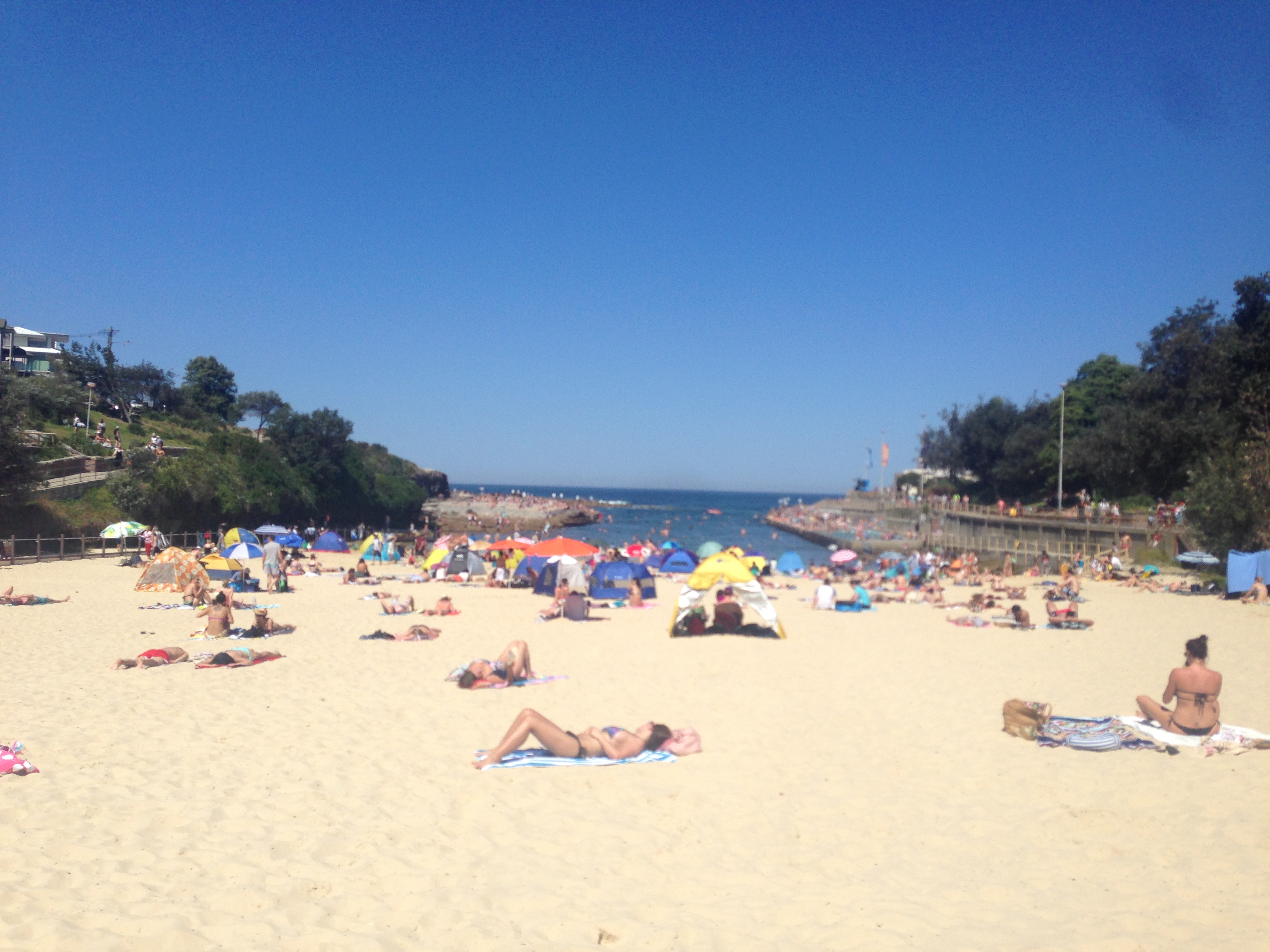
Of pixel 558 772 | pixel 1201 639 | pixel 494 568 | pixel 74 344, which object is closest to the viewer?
pixel 558 772

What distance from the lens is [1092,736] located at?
7473 millimetres

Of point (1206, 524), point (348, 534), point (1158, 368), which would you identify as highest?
point (1158, 368)

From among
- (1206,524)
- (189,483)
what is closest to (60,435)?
(189,483)

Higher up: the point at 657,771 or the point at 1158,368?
the point at 1158,368

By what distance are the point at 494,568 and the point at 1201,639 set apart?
18488mm

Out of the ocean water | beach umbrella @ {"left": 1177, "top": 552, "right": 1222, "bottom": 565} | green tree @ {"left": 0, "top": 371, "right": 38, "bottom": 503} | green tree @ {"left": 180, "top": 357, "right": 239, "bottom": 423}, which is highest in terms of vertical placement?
green tree @ {"left": 180, "top": 357, "right": 239, "bottom": 423}

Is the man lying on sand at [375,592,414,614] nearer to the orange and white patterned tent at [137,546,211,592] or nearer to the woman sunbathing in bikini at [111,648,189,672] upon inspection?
→ the orange and white patterned tent at [137,546,211,592]

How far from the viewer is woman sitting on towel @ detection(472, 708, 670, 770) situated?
273 inches

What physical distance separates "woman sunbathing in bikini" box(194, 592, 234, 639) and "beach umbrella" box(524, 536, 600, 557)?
1012 cm

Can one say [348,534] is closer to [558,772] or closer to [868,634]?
[868,634]

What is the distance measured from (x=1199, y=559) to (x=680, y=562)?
1501cm

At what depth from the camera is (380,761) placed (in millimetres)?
6953

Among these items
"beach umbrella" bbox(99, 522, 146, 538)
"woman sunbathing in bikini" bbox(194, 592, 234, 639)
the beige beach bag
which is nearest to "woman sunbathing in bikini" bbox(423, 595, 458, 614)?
"woman sunbathing in bikini" bbox(194, 592, 234, 639)

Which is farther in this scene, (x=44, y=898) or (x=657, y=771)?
(x=657, y=771)
